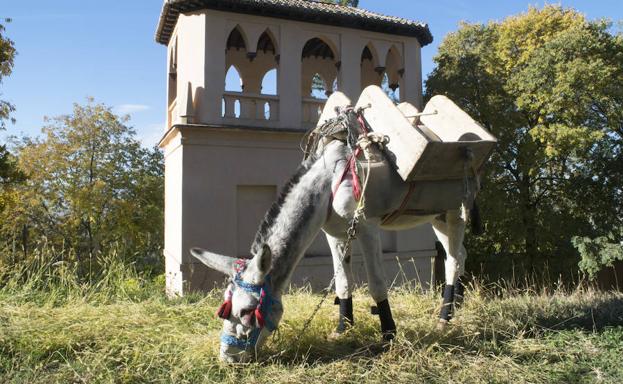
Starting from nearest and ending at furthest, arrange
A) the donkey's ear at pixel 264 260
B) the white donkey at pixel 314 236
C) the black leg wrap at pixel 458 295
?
the donkey's ear at pixel 264 260, the white donkey at pixel 314 236, the black leg wrap at pixel 458 295

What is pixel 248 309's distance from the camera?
2.99 metres

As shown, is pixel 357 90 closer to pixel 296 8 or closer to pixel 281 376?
pixel 296 8

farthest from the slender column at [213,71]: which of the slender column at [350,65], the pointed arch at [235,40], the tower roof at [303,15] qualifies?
the slender column at [350,65]

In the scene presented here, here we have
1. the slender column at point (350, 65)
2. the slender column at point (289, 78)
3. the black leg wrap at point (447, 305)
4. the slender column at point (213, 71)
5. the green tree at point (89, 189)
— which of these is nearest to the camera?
A: the black leg wrap at point (447, 305)

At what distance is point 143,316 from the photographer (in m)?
4.21

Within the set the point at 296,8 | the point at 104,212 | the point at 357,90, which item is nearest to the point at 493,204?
the point at 357,90

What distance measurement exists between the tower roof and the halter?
27.0ft

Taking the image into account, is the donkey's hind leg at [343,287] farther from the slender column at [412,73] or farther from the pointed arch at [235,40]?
the slender column at [412,73]

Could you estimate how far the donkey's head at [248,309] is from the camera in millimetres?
2984

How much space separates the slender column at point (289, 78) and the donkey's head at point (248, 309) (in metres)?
7.71

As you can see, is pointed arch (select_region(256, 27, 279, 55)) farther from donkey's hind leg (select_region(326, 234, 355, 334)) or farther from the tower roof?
→ donkey's hind leg (select_region(326, 234, 355, 334))

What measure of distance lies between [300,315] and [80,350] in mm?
1943

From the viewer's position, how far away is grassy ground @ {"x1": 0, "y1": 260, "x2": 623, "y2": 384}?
321cm

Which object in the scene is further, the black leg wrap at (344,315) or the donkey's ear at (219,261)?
the black leg wrap at (344,315)
